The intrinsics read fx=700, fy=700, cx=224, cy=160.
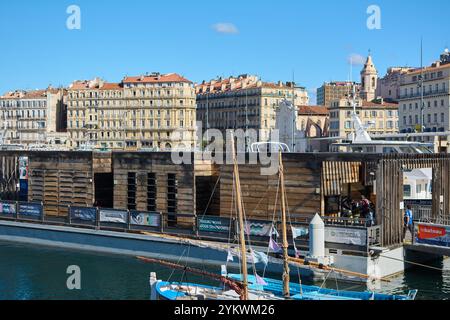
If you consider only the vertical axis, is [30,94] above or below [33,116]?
above

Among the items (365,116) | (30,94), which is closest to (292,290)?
(365,116)

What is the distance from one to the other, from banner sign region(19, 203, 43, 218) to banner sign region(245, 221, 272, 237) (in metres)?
11.3

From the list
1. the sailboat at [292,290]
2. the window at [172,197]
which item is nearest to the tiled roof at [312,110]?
the window at [172,197]

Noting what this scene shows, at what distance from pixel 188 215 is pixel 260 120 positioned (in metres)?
81.0

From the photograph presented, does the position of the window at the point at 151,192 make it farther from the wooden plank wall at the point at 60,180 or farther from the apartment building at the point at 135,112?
the apartment building at the point at 135,112

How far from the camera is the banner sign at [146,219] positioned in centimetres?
2888

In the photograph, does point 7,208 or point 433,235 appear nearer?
point 433,235

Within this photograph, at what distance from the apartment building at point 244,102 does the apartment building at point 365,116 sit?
8440 mm

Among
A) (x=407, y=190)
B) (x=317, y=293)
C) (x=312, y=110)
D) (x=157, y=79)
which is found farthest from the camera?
(x=157, y=79)

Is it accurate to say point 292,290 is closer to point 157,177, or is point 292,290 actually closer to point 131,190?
point 157,177

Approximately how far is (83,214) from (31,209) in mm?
3467

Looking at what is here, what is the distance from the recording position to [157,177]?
29.9 m

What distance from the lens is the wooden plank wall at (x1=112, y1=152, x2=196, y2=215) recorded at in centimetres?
2898

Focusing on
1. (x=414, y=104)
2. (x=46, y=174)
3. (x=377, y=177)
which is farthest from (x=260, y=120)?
(x=377, y=177)
